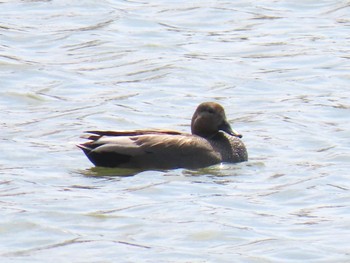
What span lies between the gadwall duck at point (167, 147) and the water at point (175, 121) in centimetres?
13

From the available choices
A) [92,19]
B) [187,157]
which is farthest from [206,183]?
[92,19]

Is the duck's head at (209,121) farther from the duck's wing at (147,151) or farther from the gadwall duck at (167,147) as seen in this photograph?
the duck's wing at (147,151)

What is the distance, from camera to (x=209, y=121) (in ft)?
44.5

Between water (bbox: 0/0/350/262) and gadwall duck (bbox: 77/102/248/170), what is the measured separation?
0.42 ft

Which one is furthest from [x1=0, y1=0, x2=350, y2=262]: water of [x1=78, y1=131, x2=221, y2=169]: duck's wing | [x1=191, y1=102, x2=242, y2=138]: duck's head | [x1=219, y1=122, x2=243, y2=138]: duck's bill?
[x1=191, y1=102, x2=242, y2=138]: duck's head

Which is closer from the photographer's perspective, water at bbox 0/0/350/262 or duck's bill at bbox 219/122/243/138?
water at bbox 0/0/350/262

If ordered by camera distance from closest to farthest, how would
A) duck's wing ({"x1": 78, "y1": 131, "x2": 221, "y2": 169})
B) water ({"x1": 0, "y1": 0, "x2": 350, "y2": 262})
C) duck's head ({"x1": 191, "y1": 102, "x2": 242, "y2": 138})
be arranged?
water ({"x1": 0, "y1": 0, "x2": 350, "y2": 262}) → duck's wing ({"x1": 78, "y1": 131, "x2": 221, "y2": 169}) → duck's head ({"x1": 191, "y1": 102, "x2": 242, "y2": 138})

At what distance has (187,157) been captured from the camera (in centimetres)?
1312

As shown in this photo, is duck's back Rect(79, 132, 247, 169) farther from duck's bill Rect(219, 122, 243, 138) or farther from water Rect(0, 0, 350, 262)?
duck's bill Rect(219, 122, 243, 138)

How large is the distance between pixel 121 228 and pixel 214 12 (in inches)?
366

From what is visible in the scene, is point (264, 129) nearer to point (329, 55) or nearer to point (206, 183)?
point (206, 183)

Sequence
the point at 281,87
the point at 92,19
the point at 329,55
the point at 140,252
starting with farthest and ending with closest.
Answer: the point at 92,19, the point at 329,55, the point at 281,87, the point at 140,252

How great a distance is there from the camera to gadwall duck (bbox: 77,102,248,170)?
42.5ft

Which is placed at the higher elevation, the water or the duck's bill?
the duck's bill
